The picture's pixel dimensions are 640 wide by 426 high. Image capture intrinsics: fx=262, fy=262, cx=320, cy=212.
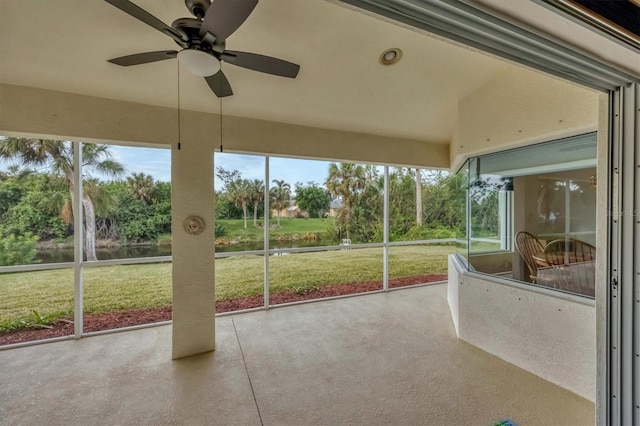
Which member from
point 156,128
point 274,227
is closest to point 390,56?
point 156,128

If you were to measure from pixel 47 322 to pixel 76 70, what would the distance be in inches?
118

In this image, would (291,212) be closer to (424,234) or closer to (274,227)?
(274,227)

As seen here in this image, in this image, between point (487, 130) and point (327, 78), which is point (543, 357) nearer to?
point (487, 130)

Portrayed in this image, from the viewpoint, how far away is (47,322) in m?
3.17

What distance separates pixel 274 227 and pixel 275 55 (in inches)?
103

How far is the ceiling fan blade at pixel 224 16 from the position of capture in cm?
116

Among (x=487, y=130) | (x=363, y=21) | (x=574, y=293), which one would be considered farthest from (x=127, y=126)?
(x=574, y=293)

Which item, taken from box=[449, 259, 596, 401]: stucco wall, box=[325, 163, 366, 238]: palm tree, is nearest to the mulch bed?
box=[325, 163, 366, 238]: palm tree

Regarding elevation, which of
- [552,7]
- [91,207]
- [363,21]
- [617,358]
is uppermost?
[363,21]

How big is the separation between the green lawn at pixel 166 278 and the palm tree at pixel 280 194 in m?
0.90

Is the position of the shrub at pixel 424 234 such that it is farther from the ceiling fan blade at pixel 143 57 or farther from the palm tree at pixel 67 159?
the palm tree at pixel 67 159

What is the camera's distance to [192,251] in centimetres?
266

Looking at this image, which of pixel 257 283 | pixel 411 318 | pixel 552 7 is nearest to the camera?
pixel 552 7

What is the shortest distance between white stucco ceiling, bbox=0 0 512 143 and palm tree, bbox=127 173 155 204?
1.32 m
